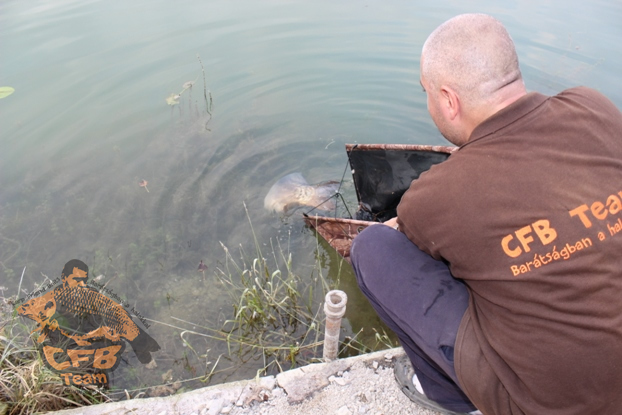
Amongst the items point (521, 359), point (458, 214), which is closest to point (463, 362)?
point (521, 359)

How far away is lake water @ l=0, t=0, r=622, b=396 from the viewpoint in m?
3.77

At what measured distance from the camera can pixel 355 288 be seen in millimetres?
3555

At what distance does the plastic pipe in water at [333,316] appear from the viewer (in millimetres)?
2188

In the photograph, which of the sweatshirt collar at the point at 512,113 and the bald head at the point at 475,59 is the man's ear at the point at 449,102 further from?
the sweatshirt collar at the point at 512,113

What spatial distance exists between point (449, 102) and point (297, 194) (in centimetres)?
265

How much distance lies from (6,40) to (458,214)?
7775 millimetres

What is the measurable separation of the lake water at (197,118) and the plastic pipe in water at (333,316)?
31.9 inches

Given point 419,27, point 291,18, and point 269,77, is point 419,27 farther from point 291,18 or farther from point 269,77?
point 269,77

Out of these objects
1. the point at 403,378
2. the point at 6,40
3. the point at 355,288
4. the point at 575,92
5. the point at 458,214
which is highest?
the point at 6,40

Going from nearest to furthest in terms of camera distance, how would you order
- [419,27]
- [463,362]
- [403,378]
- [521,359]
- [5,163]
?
[521,359] → [463,362] → [403,378] → [5,163] → [419,27]

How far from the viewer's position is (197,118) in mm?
5598

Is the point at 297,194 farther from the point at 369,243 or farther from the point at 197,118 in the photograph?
the point at 369,243

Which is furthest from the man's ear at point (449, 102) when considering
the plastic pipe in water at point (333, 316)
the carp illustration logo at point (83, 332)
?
the carp illustration logo at point (83, 332)

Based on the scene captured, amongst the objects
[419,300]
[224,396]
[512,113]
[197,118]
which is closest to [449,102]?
[512,113]
